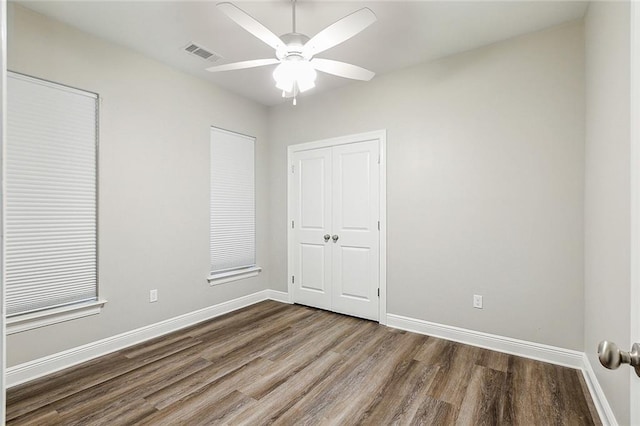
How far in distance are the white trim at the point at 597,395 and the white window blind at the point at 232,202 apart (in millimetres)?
3526

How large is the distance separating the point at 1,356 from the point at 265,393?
1.89 meters

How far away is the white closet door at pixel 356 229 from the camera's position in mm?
3498

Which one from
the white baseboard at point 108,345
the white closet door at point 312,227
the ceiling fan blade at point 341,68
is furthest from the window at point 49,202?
the white closet door at point 312,227

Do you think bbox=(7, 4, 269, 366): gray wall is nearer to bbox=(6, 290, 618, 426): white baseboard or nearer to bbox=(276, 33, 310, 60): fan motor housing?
bbox=(6, 290, 618, 426): white baseboard

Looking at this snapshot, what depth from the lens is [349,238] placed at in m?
3.69

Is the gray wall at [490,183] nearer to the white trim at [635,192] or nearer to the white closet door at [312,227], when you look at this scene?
the white closet door at [312,227]

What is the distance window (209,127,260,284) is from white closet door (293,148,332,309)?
0.60 meters

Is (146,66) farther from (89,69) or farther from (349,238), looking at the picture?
(349,238)

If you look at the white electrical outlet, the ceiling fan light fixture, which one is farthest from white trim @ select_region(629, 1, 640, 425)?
the white electrical outlet

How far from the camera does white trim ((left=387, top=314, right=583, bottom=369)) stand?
248cm

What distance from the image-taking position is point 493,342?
2.77m

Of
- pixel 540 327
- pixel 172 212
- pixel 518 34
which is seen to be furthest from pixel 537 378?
pixel 172 212

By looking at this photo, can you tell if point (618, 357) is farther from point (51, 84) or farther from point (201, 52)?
point (51, 84)

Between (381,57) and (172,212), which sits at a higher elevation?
(381,57)
